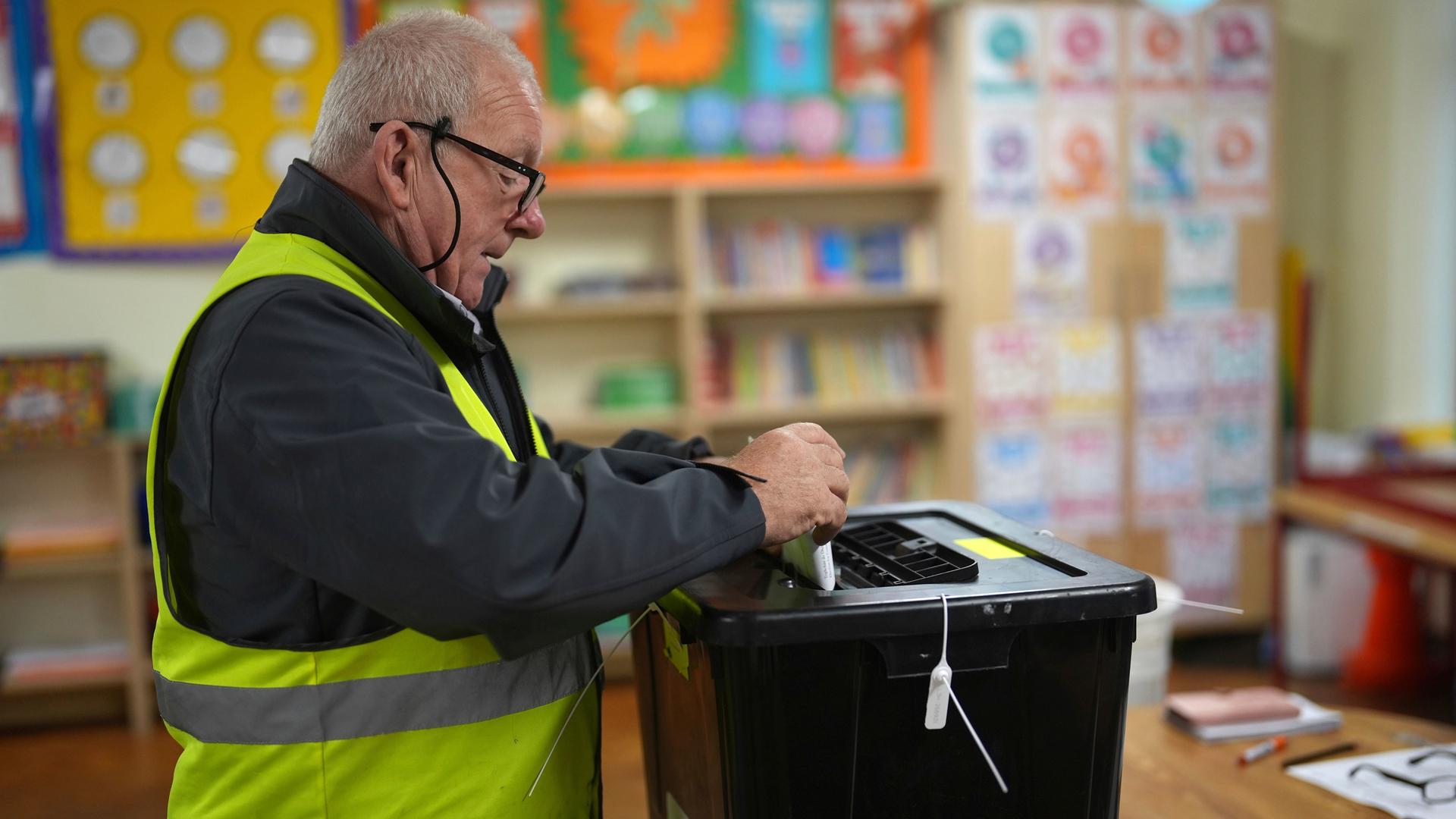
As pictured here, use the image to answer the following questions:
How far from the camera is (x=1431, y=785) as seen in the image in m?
1.44

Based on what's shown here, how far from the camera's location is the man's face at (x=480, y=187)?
123 centimetres

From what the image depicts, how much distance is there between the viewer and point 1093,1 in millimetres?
4238

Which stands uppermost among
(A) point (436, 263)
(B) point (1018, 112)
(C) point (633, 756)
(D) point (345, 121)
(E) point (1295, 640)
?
(B) point (1018, 112)

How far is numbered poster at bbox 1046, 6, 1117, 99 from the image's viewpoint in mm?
4207

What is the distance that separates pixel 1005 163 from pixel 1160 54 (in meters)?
0.72

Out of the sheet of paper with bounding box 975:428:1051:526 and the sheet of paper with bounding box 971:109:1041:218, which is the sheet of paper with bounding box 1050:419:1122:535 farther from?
the sheet of paper with bounding box 971:109:1041:218

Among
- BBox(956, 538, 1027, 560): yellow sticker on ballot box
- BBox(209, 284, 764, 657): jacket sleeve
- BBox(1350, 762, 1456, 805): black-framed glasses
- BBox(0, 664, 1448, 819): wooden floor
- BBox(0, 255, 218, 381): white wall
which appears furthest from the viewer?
BBox(0, 255, 218, 381): white wall

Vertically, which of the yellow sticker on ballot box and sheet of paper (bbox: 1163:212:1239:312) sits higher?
sheet of paper (bbox: 1163:212:1239:312)

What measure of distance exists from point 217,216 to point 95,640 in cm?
162

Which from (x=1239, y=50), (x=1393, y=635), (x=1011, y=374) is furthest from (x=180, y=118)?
(x=1393, y=635)

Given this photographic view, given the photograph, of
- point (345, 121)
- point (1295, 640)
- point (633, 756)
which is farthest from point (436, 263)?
point (1295, 640)

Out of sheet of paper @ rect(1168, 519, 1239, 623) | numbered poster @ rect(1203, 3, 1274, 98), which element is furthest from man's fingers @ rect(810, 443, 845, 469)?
numbered poster @ rect(1203, 3, 1274, 98)

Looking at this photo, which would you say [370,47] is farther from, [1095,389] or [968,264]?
[1095,389]

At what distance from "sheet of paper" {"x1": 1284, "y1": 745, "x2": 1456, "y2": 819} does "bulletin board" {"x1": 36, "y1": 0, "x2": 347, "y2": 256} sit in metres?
3.71
